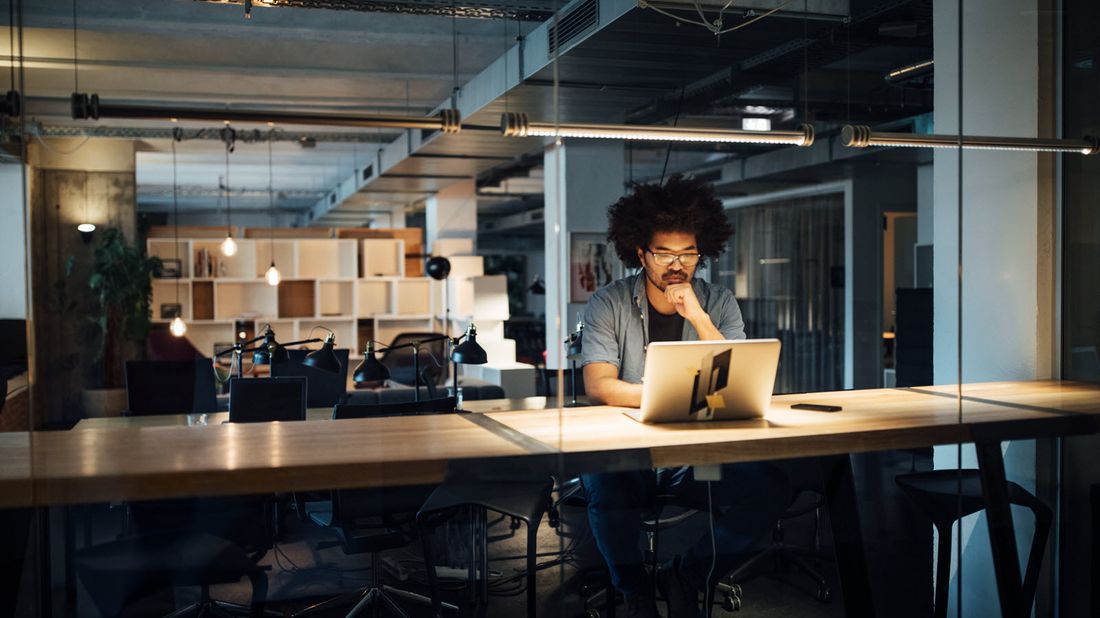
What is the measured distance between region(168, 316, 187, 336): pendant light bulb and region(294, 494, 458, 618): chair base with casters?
3333 millimetres

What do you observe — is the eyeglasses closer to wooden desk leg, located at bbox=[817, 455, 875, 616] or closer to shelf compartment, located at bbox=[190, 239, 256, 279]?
wooden desk leg, located at bbox=[817, 455, 875, 616]

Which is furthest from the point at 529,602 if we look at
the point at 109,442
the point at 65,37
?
the point at 65,37

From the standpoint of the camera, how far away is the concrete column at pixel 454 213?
12383mm

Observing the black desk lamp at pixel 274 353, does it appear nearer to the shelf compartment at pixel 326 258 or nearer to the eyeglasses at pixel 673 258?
the eyeglasses at pixel 673 258

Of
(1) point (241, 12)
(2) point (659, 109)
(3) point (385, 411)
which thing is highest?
(1) point (241, 12)

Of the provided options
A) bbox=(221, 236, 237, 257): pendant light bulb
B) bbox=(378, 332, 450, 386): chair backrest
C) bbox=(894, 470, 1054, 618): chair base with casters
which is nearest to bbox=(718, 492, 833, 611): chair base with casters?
bbox=(894, 470, 1054, 618): chair base with casters

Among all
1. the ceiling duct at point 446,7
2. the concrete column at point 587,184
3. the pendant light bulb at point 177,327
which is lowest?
the pendant light bulb at point 177,327

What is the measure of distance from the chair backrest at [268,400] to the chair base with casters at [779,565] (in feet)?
7.01

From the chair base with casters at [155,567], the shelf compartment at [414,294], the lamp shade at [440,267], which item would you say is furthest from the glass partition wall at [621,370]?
the shelf compartment at [414,294]

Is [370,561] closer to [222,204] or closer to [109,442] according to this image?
[109,442]

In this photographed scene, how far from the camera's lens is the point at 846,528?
2.94m

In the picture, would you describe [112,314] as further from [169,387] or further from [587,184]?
[587,184]

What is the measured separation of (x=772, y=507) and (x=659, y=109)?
1900 mm

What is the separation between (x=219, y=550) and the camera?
8.11 ft
